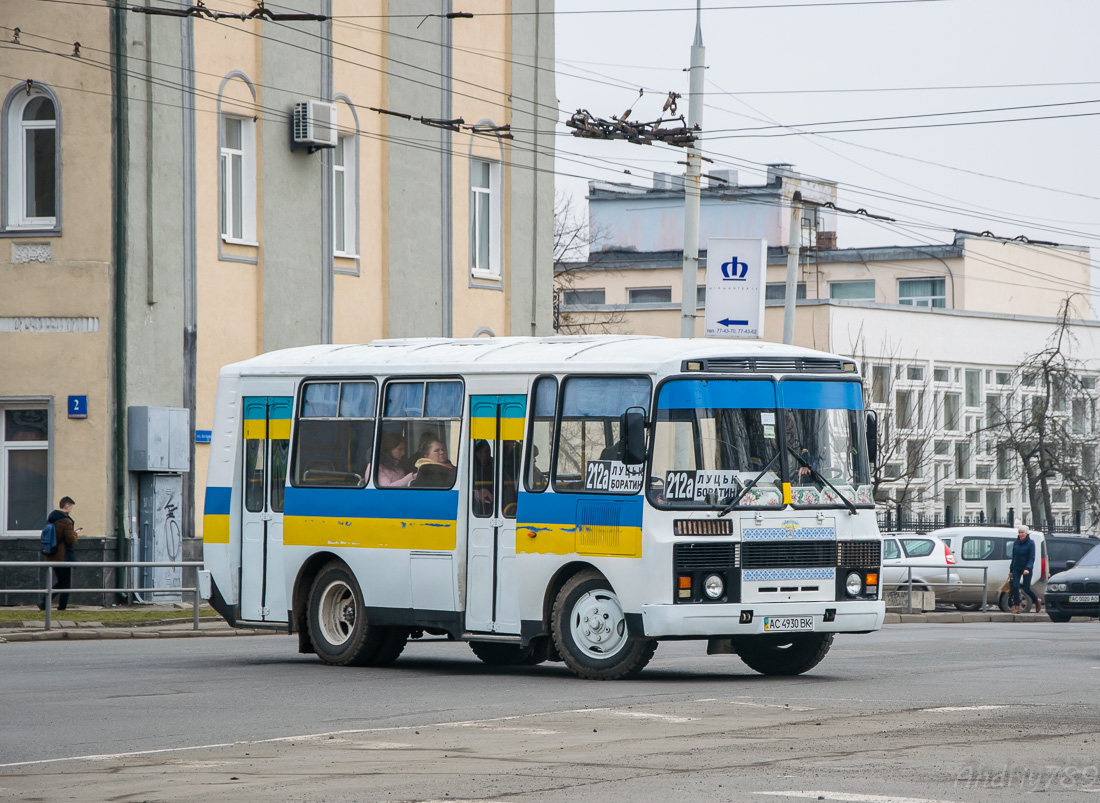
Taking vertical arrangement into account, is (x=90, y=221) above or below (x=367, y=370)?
above

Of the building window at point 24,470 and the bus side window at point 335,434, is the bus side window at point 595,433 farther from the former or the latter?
the building window at point 24,470

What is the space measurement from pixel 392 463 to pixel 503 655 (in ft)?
7.91

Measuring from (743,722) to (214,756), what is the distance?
143 inches

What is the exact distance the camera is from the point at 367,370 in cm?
1791

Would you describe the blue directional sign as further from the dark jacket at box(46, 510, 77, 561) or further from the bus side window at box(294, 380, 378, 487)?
the bus side window at box(294, 380, 378, 487)

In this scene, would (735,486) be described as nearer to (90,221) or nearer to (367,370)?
(367,370)

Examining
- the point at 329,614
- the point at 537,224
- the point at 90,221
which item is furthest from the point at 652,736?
the point at 537,224

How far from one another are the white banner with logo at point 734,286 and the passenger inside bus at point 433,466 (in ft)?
36.9

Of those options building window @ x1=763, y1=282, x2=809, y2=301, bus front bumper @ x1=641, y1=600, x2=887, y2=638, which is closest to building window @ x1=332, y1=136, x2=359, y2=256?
bus front bumper @ x1=641, y1=600, x2=887, y2=638

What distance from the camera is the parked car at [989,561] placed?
35.7 m

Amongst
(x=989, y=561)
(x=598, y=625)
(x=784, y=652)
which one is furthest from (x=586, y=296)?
(x=598, y=625)

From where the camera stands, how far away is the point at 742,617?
15641mm

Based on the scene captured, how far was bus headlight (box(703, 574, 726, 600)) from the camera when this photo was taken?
15.6 meters

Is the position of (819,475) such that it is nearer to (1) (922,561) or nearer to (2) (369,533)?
(2) (369,533)
